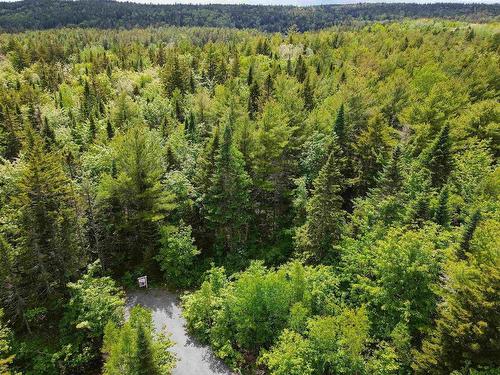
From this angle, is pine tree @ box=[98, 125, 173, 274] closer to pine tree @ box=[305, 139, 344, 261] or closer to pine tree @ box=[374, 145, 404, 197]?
pine tree @ box=[305, 139, 344, 261]

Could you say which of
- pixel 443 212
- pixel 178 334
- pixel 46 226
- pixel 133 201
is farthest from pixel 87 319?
pixel 443 212

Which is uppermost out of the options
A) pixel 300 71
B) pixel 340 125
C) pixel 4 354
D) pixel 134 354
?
pixel 300 71

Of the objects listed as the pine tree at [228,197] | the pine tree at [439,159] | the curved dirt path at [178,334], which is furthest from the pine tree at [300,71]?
the curved dirt path at [178,334]

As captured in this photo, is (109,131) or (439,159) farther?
(109,131)

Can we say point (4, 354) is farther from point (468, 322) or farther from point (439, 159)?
point (439, 159)

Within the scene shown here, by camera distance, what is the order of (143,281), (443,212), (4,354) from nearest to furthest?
(4,354) → (443,212) → (143,281)

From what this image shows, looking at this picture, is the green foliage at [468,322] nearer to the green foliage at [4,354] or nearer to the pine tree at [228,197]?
the pine tree at [228,197]

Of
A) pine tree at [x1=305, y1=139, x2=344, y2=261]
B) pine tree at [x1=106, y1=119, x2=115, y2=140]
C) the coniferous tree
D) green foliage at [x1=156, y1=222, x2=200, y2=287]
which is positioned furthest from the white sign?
pine tree at [x1=106, y1=119, x2=115, y2=140]
